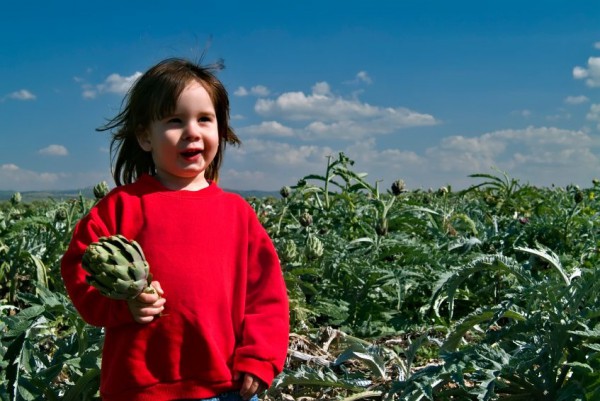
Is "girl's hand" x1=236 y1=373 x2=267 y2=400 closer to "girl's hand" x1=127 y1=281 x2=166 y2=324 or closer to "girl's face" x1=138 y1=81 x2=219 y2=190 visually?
"girl's hand" x1=127 y1=281 x2=166 y2=324

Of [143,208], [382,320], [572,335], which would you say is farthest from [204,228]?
[382,320]

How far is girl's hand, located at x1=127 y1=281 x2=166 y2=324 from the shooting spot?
1560 millimetres

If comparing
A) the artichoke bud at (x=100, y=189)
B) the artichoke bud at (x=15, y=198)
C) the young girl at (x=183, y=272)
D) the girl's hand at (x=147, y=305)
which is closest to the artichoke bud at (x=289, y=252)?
the artichoke bud at (x=100, y=189)

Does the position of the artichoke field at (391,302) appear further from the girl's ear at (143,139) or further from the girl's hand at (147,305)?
the girl's ear at (143,139)

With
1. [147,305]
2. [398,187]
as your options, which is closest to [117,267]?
[147,305]

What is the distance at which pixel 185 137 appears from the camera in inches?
68.8

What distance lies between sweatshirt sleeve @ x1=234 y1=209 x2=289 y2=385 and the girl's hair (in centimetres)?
27

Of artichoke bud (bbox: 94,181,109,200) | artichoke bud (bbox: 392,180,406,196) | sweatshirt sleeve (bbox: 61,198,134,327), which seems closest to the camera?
sweatshirt sleeve (bbox: 61,198,134,327)

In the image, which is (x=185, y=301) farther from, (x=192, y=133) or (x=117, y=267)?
(x=192, y=133)

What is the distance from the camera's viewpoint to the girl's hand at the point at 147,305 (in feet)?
5.12

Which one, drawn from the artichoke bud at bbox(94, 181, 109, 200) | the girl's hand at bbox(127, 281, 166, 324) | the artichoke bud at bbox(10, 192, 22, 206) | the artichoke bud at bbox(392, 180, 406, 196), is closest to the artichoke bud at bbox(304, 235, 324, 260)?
the artichoke bud at bbox(94, 181, 109, 200)

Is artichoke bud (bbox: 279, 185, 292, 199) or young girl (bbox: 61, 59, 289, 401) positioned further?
artichoke bud (bbox: 279, 185, 292, 199)

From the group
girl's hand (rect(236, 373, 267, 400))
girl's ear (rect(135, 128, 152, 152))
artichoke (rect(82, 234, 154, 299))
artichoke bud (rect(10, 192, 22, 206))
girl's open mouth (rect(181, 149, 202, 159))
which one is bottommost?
girl's hand (rect(236, 373, 267, 400))

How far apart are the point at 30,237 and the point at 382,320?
7.01 ft
